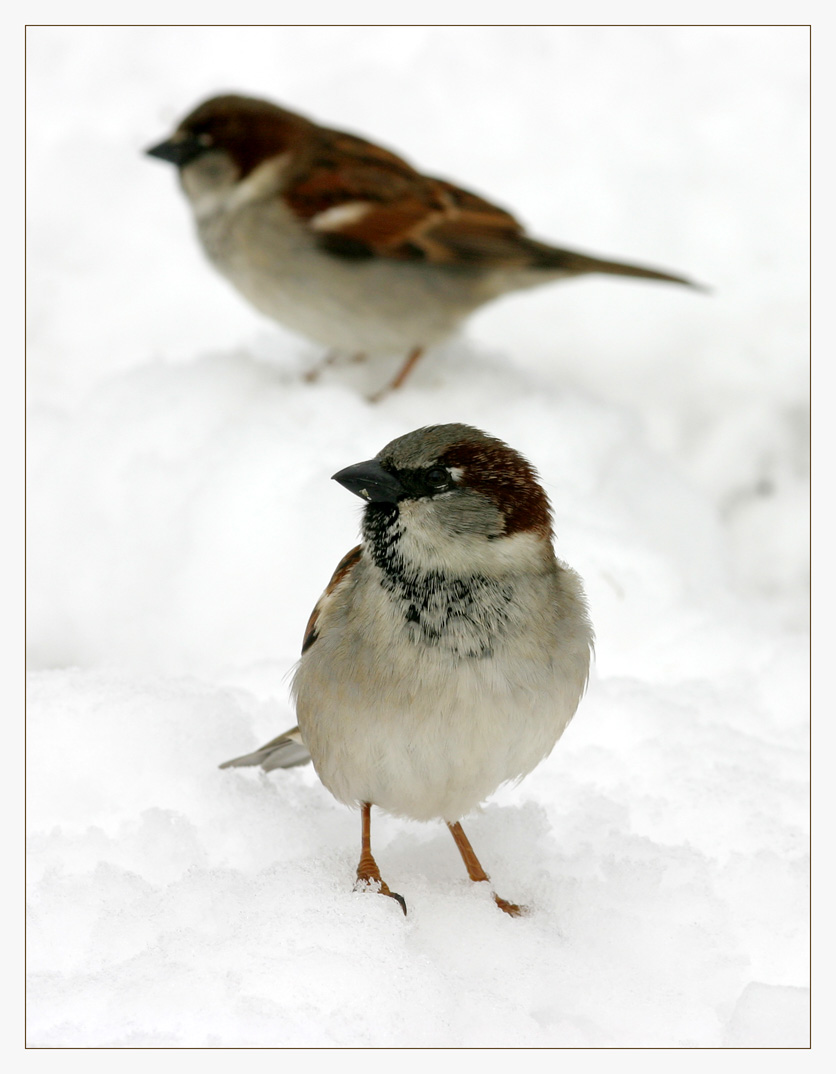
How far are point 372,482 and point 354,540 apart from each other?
1264mm

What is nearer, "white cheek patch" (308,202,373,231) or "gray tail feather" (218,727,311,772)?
"gray tail feather" (218,727,311,772)

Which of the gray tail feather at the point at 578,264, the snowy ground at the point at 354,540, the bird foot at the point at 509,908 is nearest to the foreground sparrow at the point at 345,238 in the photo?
the gray tail feather at the point at 578,264

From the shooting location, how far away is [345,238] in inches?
156

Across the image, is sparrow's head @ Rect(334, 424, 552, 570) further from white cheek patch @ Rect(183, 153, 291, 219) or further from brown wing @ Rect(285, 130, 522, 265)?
white cheek patch @ Rect(183, 153, 291, 219)

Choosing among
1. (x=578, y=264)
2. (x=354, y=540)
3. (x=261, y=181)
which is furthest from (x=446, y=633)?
(x=261, y=181)

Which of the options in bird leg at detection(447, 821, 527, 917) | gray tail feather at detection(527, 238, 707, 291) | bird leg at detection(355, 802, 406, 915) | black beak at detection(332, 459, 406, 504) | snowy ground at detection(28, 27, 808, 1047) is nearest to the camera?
black beak at detection(332, 459, 406, 504)

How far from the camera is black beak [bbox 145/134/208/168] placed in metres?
4.09

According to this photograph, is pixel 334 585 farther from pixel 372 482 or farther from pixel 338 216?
pixel 338 216

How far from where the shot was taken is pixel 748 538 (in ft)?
13.5

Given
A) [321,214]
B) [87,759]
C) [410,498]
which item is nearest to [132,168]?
[321,214]

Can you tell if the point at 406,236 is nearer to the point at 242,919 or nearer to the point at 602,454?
the point at 602,454

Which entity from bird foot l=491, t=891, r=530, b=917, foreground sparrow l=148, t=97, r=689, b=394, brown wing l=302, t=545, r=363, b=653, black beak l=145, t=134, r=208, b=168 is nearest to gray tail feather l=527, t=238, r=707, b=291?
foreground sparrow l=148, t=97, r=689, b=394

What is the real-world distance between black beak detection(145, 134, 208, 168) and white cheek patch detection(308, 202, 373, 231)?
0.51 meters

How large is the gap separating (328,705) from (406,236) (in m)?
2.42
